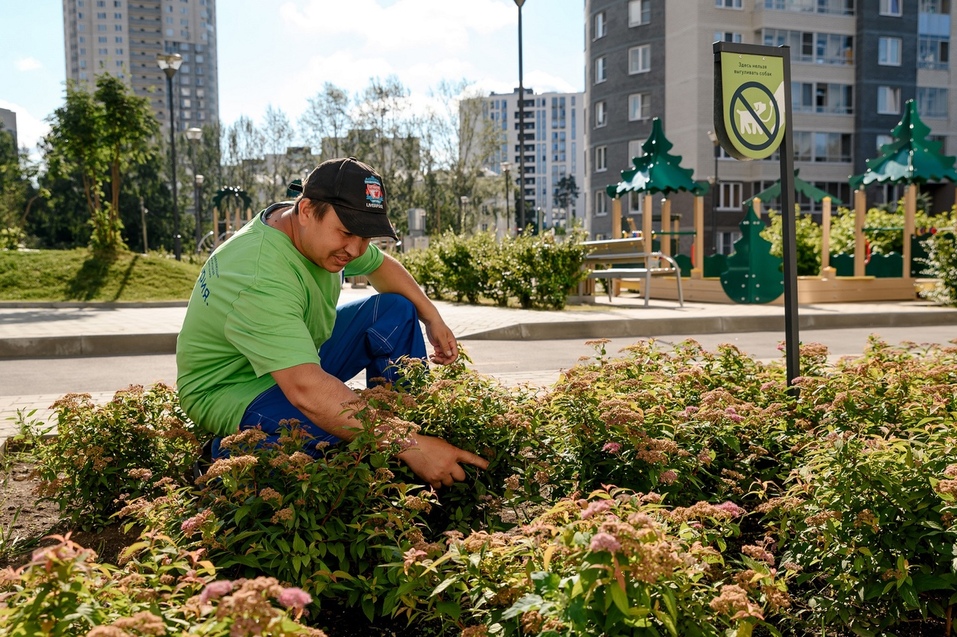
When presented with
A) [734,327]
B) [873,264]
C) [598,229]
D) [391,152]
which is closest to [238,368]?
[734,327]

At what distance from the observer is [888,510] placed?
2379 millimetres

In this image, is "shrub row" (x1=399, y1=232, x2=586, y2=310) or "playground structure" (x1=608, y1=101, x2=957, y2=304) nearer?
"shrub row" (x1=399, y1=232, x2=586, y2=310)

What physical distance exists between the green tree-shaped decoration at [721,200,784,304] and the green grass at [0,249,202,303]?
11.5m

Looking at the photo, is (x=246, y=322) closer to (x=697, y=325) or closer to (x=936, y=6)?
(x=697, y=325)

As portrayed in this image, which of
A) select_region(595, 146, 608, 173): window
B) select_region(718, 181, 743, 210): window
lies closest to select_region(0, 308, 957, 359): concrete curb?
select_region(718, 181, 743, 210): window

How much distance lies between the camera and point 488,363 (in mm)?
8945

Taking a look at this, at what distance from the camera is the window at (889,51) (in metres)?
56.4

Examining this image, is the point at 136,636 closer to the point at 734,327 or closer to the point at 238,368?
the point at 238,368

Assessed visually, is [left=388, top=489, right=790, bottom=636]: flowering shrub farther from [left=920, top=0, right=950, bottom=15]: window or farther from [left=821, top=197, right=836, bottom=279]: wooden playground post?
[left=920, top=0, right=950, bottom=15]: window

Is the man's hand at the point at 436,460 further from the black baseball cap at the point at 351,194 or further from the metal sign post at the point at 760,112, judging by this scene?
→ the metal sign post at the point at 760,112

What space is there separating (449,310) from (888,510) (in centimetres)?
1291

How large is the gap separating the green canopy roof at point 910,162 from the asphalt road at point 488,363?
11.5 m

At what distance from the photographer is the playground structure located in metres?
18.4

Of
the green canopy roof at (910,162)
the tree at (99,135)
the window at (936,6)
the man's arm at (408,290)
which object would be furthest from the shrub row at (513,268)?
the window at (936,6)
